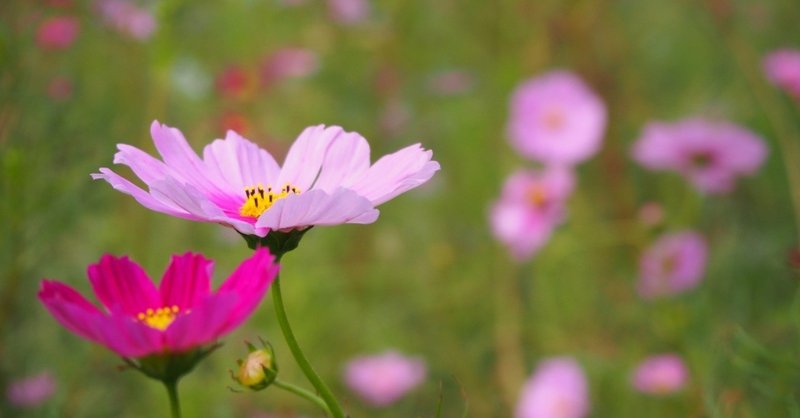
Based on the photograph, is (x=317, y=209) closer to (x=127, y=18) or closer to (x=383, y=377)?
(x=383, y=377)

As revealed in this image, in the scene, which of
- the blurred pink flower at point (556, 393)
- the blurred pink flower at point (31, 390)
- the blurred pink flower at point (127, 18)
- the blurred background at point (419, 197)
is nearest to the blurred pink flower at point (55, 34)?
the blurred background at point (419, 197)

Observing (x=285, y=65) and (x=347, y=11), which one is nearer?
(x=285, y=65)

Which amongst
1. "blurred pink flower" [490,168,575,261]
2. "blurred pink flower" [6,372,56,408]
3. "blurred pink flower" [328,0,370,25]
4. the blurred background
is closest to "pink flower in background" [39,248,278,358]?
the blurred background

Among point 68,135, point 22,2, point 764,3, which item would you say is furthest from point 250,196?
point 764,3

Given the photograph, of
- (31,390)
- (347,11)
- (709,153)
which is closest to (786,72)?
(709,153)

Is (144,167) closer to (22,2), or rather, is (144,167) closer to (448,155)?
(22,2)

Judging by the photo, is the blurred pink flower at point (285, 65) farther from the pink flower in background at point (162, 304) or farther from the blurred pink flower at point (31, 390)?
the pink flower in background at point (162, 304)
